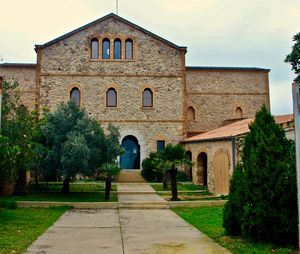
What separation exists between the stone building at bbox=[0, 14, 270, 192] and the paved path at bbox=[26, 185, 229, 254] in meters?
15.0

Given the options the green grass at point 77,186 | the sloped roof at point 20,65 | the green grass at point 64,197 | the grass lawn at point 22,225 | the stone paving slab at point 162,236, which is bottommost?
the stone paving slab at point 162,236

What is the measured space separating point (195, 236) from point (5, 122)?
995 cm

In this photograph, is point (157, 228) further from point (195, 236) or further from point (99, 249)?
point (99, 249)

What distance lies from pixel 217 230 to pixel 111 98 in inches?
756

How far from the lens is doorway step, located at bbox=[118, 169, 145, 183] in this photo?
26297 millimetres

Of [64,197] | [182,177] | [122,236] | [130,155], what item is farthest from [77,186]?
[122,236]

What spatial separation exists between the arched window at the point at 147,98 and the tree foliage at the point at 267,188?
19.6 meters

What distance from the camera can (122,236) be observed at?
912 centimetres

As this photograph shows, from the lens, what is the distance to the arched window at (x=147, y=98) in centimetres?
2808

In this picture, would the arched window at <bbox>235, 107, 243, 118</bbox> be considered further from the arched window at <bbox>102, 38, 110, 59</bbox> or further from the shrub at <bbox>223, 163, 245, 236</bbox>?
the shrub at <bbox>223, 163, 245, 236</bbox>

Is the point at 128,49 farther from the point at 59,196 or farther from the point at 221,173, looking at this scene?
the point at 59,196

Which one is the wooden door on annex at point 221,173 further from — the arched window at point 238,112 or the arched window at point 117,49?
the arched window at point 238,112

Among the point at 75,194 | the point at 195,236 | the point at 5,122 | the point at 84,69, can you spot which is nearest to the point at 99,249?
the point at 195,236

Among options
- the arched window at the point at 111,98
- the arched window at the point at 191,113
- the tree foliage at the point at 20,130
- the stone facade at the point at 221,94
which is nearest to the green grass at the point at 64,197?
the tree foliage at the point at 20,130
